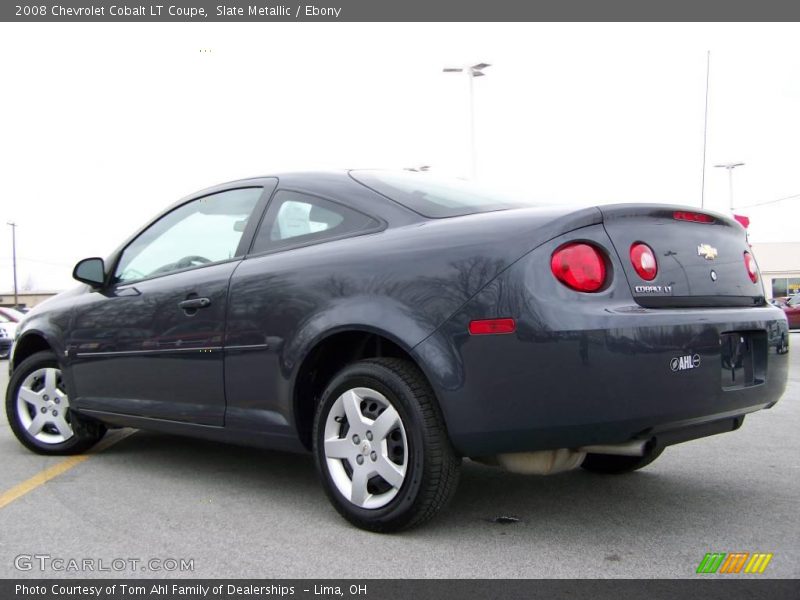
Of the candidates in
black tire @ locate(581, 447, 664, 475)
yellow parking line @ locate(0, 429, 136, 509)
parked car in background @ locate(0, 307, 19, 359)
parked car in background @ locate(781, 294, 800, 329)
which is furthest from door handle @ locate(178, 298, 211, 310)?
parked car in background @ locate(781, 294, 800, 329)

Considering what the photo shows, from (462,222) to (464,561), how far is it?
126 cm

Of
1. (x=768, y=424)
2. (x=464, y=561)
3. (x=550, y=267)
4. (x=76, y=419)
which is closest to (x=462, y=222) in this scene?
(x=550, y=267)

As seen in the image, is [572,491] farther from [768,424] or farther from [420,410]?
[768,424]

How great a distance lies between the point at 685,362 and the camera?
2807mm

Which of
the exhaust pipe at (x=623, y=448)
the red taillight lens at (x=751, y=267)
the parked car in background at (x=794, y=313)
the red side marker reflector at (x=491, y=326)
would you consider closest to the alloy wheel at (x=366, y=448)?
the red side marker reflector at (x=491, y=326)

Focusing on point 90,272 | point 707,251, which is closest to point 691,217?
point 707,251

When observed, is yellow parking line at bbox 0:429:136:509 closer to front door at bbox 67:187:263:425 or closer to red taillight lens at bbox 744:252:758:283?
front door at bbox 67:187:263:425

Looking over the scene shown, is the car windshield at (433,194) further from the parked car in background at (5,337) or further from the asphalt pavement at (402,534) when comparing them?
the parked car in background at (5,337)

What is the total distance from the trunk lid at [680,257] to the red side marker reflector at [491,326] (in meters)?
0.46

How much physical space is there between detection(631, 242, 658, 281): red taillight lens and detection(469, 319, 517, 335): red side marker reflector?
0.52 metres

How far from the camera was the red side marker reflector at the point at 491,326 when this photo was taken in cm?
280

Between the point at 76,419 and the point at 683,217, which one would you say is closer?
the point at 683,217

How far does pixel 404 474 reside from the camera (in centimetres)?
302

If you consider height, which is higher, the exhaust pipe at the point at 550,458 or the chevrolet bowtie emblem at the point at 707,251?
the chevrolet bowtie emblem at the point at 707,251
